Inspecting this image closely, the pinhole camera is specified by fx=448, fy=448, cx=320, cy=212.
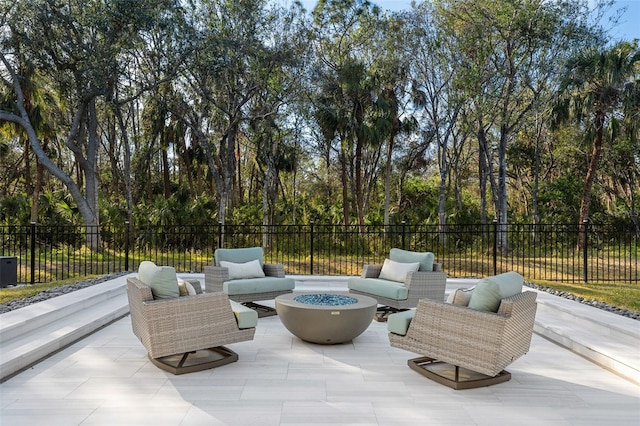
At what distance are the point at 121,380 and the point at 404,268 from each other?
3775 mm

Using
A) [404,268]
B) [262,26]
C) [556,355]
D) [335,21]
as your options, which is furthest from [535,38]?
[556,355]

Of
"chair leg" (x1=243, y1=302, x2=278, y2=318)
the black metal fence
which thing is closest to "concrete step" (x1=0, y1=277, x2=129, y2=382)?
"chair leg" (x1=243, y1=302, x2=278, y2=318)

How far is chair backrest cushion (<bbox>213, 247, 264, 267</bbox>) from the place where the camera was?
250 inches

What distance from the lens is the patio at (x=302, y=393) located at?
2871mm

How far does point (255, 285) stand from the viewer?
5.96 metres

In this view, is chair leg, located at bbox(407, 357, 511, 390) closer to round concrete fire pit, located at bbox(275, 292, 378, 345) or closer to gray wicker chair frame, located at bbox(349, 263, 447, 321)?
round concrete fire pit, located at bbox(275, 292, 378, 345)

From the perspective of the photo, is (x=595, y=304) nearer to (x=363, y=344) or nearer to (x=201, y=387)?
(x=363, y=344)

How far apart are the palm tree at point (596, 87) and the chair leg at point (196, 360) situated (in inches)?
400

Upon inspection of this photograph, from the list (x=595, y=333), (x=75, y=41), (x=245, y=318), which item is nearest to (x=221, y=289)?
(x=245, y=318)

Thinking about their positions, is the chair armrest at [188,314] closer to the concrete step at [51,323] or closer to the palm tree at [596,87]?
the concrete step at [51,323]

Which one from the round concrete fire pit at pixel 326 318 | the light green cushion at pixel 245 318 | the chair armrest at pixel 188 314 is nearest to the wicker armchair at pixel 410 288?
the round concrete fire pit at pixel 326 318

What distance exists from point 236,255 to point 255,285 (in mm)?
679

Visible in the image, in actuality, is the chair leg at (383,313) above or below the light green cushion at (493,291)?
below

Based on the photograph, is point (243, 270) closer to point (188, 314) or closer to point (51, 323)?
point (51, 323)
